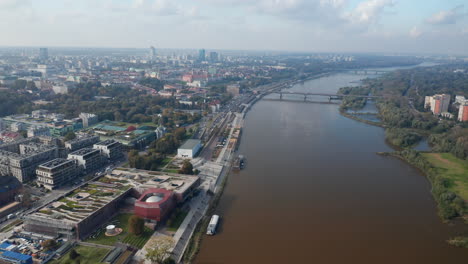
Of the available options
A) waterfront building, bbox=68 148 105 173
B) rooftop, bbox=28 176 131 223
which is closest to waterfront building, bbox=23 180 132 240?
rooftop, bbox=28 176 131 223

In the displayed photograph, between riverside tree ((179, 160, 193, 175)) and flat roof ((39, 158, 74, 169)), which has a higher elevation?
flat roof ((39, 158, 74, 169))

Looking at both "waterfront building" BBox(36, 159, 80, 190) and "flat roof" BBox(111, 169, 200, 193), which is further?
"waterfront building" BBox(36, 159, 80, 190)

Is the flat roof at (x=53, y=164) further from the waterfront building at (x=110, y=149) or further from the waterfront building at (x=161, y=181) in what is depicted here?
the waterfront building at (x=110, y=149)

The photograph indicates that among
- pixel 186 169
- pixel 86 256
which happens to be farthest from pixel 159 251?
pixel 186 169

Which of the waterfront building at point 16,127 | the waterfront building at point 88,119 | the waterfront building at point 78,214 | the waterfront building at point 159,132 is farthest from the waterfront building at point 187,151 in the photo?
the waterfront building at point 16,127

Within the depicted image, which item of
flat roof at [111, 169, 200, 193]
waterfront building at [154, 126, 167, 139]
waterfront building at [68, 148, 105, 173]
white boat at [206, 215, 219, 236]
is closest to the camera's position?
white boat at [206, 215, 219, 236]

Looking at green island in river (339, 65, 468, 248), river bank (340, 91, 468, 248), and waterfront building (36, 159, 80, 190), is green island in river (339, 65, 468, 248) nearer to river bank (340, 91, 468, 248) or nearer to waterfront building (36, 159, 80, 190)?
river bank (340, 91, 468, 248)

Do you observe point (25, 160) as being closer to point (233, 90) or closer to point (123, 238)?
point (123, 238)
